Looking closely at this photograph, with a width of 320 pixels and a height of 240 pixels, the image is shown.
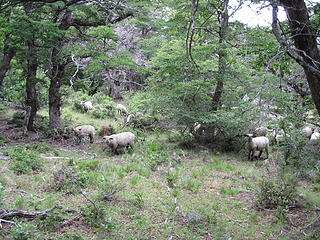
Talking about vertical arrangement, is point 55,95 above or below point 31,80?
Result: below

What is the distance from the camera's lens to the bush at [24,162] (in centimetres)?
680

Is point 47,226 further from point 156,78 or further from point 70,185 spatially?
point 156,78

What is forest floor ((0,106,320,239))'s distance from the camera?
4.54 m

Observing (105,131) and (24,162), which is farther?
(105,131)

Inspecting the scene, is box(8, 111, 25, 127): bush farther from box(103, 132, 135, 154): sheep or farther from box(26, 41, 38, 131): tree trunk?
box(103, 132, 135, 154): sheep

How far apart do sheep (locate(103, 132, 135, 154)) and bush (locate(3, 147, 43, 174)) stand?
2791 millimetres

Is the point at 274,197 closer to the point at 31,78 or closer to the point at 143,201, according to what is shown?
the point at 143,201

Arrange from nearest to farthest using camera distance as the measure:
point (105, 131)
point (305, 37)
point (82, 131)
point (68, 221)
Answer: point (305, 37) < point (68, 221) < point (82, 131) < point (105, 131)

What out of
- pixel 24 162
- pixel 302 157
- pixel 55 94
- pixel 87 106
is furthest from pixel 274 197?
pixel 87 106

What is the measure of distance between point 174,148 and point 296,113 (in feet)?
18.2

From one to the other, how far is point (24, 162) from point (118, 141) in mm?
3702

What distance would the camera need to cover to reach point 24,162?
23.1 ft

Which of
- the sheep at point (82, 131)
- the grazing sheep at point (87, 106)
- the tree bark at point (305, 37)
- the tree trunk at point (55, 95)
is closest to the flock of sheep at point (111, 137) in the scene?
the sheep at point (82, 131)

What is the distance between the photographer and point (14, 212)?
14.3ft
